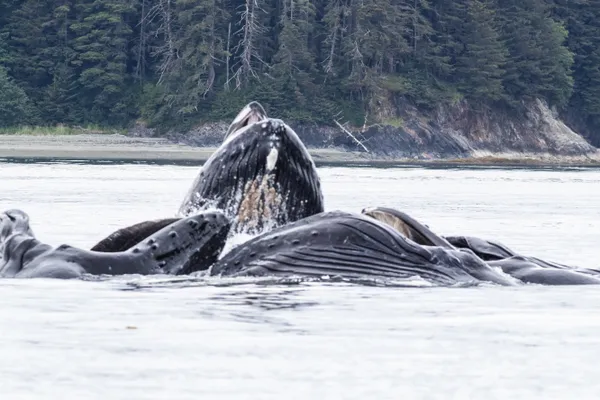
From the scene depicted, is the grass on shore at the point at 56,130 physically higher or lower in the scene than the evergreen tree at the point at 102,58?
lower

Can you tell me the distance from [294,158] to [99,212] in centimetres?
1334

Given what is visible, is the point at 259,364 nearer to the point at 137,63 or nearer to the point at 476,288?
the point at 476,288

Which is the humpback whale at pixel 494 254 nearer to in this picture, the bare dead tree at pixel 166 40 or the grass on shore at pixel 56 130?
the grass on shore at pixel 56 130

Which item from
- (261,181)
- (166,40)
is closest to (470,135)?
(166,40)

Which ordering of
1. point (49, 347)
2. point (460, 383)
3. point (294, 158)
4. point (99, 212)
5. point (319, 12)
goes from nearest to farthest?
point (460, 383) → point (49, 347) → point (294, 158) → point (99, 212) → point (319, 12)

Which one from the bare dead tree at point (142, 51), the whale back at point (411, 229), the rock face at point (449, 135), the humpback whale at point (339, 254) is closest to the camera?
the humpback whale at point (339, 254)

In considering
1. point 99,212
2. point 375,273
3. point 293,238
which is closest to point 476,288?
point 375,273

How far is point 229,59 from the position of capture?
83688 millimetres

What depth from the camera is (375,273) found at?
1030cm

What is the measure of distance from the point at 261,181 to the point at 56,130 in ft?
221

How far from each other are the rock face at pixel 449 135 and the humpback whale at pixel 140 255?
67585 millimetres

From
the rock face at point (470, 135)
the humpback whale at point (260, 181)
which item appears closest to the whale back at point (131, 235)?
the humpback whale at point (260, 181)

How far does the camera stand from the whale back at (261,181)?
1095cm

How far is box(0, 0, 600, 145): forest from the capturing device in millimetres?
80188
